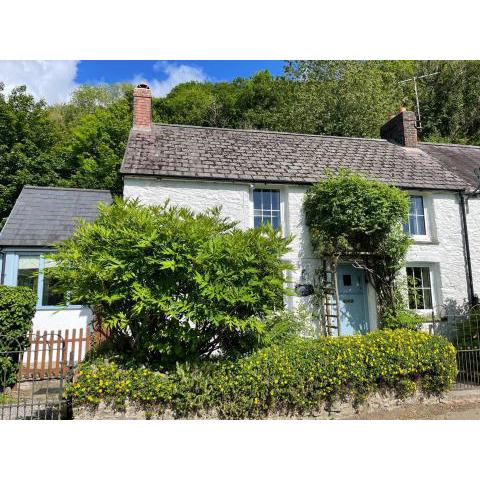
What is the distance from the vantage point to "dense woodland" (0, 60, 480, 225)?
79.4 feet

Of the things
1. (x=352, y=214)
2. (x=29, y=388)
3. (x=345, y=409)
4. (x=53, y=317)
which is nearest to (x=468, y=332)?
(x=352, y=214)

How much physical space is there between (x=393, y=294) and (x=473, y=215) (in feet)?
15.4

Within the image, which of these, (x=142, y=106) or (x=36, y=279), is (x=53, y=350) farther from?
(x=142, y=106)

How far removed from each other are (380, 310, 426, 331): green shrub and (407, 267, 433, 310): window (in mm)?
984

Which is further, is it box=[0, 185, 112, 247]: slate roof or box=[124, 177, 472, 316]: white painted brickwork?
box=[0, 185, 112, 247]: slate roof

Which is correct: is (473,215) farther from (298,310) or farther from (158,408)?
(158,408)

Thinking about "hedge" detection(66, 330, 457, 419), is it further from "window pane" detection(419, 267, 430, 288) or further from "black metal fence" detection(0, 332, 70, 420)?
"window pane" detection(419, 267, 430, 288)

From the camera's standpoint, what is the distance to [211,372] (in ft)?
21.9

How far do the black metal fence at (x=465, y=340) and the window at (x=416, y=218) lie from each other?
2.99 meters

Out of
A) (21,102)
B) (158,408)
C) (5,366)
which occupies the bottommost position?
(158,408)

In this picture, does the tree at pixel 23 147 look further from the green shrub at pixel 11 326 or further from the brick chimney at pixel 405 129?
the brick chimney at pixel 405 129

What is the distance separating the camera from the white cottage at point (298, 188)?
11516 millimetres

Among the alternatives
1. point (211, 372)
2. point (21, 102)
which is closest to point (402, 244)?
point (211, 372)

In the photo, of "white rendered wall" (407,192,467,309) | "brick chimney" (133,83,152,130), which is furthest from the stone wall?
"brick chimney" (133,83,152,130)
